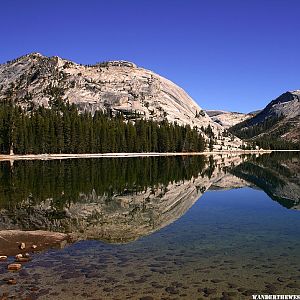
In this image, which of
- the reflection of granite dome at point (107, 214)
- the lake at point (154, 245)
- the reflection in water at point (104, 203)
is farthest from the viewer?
the reflection in water at point (104, 203)

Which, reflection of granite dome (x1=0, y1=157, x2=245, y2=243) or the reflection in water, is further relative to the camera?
the reflection in water

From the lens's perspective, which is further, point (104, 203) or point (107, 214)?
point (104, 203)

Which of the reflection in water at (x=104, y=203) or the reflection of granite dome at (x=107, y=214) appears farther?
the reflection in water at (x=104, y=203)

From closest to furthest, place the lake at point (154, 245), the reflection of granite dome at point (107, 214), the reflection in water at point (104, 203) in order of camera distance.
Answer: the lake at point (154, 245), the reflection of granite dome at point (107, 214), the reflection in water at point (104, 203)

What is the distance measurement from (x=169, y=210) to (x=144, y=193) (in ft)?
40.6

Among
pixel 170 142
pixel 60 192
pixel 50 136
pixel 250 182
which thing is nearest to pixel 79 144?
pixel 50 136

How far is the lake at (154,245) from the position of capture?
16891 millimetres

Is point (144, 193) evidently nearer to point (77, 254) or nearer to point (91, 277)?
point (77, 254)

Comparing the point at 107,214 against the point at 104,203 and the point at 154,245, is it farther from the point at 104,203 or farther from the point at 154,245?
the point at 154,245

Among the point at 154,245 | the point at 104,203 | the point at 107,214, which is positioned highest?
the point at 104,203

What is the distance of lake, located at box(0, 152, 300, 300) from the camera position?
16.9 metres

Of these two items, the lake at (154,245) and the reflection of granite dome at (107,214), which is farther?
the reflection of granite dome at (107,214)

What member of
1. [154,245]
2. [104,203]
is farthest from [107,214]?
[154,245]

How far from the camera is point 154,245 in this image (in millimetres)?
24016
